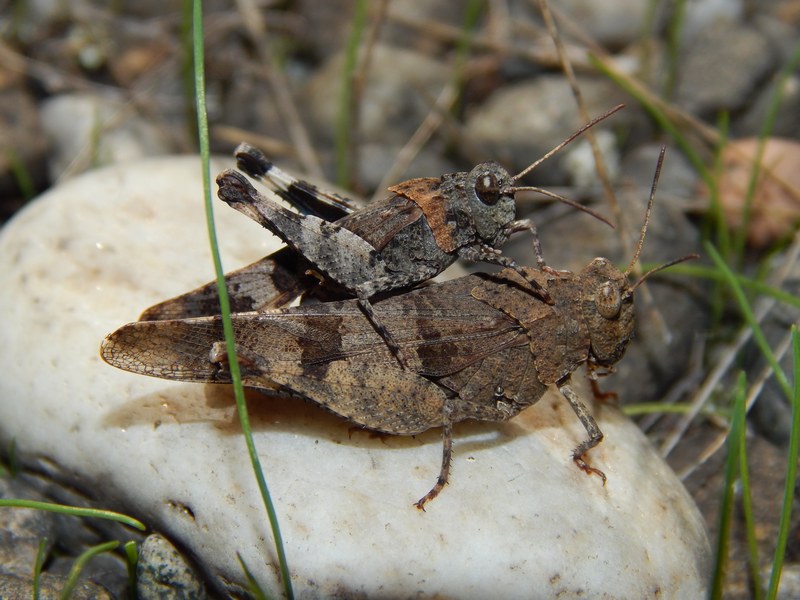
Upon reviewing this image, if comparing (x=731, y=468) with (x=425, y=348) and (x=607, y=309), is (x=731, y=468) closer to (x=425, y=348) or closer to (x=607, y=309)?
(x=607, y=309)

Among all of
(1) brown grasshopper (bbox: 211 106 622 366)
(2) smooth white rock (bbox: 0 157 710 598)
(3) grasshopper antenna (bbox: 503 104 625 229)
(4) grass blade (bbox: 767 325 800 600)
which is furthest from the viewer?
(1) brown grasshopper (bbox: 211 106 622 366)

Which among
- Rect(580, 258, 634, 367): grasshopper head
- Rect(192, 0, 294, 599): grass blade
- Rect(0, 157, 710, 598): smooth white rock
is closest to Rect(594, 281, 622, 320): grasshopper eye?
Rect(580, 258, 634, 367): grasshopper head

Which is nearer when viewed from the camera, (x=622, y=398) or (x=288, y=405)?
(x=288, y=405)

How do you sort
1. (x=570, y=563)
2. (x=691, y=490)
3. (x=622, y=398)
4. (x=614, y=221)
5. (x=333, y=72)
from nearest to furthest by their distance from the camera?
(x=570, y=563), (x=691, y=490), (x=622, y=398), (x=614, y=221), (x=333, y=72)

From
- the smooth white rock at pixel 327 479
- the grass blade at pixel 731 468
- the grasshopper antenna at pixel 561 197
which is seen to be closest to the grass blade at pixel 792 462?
the grass blade at pixel 731 468

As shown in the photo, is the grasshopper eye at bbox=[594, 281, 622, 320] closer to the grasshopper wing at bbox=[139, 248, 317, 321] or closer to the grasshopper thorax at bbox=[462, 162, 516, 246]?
the grasshopper thorax at bbox=[462, 162, 516, 246]

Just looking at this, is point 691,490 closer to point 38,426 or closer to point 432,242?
point 432,242

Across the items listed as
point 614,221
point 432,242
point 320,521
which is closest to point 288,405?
point 320,521
